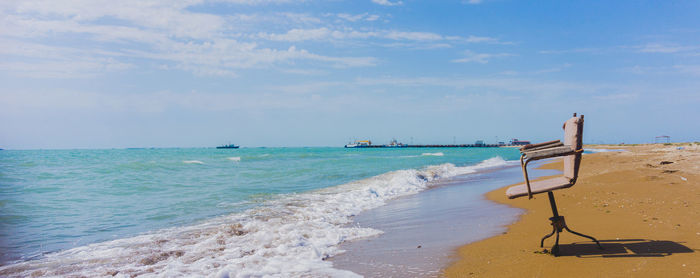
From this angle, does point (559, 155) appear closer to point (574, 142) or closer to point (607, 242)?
point (574, 142)

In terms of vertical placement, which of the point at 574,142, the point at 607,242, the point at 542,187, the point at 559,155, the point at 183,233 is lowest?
the point at 183,233

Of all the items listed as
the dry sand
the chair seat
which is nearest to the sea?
the dry sand

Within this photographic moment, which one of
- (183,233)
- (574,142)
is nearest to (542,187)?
(574,142)

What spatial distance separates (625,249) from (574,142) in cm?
144

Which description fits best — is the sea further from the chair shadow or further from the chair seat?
the chair shadow

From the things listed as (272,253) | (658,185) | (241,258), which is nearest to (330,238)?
(272,253)

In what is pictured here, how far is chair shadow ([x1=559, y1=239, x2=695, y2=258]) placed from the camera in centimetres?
393

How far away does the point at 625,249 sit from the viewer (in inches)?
163

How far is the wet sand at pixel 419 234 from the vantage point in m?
4.41

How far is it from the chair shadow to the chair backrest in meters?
0.87

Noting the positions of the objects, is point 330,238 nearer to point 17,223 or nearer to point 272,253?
point 272,253

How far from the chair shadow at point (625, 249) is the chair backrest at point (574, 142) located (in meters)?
0.87

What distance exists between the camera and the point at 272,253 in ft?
Answer: 17.3

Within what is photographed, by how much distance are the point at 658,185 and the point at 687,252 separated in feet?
20.1
